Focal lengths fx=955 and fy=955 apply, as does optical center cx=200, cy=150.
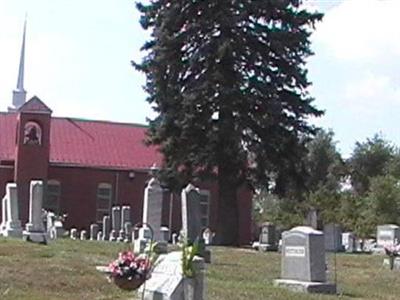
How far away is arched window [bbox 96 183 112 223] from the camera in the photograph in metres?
55.7

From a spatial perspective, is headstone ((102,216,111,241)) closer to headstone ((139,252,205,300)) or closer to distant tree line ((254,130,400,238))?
distant tree line ((254,130,400,238))

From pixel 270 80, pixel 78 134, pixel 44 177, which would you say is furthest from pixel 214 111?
pixel 78 134

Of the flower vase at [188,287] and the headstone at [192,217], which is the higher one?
the headstone at [192,217]

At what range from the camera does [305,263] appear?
17703 millimetres

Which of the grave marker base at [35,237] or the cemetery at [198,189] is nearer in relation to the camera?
the cemetery at [198,189]

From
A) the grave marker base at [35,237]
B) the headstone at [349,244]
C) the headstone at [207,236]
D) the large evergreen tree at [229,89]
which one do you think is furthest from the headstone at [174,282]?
the headstone at [349,244]

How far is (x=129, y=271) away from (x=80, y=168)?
145 ft

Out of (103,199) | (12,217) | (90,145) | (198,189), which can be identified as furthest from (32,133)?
(198,189)

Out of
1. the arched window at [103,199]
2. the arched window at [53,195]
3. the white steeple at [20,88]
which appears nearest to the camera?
the arched window at [53,195]

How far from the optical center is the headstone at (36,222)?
90.9 ft

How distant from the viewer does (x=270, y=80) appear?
41.2 m

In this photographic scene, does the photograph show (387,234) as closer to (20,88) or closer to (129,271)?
(129,271)

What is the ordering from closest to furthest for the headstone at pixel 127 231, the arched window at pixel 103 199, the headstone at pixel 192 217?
the headstone at pixel 192 217 → the headstone at pixel 127 231 → the arched window at pixel 103 199

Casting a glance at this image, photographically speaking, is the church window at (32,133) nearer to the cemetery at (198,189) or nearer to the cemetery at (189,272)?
the cemetery at (198,189)
